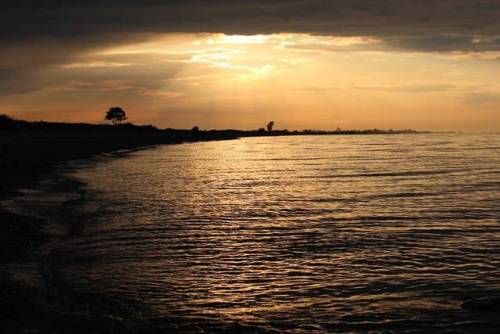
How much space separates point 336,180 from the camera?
152 ft

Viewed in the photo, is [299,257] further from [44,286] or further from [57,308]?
[57,308]

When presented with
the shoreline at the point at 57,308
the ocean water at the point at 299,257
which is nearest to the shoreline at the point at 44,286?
the shoreline at the point at 57,308

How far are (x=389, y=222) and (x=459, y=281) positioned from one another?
988 cm

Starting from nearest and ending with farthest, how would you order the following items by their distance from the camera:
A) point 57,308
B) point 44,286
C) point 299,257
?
1. point 57,308
2. point 44,286
3. point 299,257

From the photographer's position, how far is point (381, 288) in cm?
1484

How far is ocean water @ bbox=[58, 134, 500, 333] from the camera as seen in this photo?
1292 centimetres

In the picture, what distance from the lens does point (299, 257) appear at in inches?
726

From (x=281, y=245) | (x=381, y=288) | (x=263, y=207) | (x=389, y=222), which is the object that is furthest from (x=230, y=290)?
(x=263, y=207)

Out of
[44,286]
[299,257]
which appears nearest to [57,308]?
[44,286]

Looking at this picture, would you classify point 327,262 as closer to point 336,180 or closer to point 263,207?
point 263,207

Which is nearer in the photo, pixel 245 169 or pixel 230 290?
pixel 230 290

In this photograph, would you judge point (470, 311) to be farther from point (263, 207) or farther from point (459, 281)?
point (263, 207)

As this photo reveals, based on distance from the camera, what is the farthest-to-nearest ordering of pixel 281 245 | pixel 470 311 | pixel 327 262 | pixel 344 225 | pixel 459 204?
1. pixel 459 204
2. pixel 344 225
3. pixel 281 245
4. pixel 327 262
5. pixel 470 311

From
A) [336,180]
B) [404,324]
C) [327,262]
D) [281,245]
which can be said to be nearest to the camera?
[404,324]
